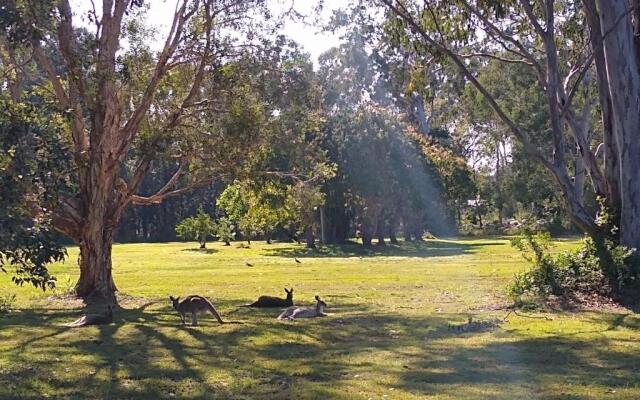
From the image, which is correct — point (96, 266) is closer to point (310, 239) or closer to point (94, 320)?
point (94, 320)

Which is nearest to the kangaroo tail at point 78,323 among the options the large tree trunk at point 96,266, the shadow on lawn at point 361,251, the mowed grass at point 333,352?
the mowed grass at point 333,352

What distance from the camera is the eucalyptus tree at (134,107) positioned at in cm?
1925

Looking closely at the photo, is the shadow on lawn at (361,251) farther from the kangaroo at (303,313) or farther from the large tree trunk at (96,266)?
the kangaroo at (303,313)

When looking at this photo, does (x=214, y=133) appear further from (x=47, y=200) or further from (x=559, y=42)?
(x=47, y=200)

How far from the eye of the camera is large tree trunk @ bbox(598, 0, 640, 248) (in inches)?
712

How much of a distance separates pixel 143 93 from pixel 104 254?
414cm

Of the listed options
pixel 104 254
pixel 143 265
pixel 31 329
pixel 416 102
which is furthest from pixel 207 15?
pixel 416 102

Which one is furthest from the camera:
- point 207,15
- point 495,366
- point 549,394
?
point 207,15

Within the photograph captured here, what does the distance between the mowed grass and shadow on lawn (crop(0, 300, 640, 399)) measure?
2cm

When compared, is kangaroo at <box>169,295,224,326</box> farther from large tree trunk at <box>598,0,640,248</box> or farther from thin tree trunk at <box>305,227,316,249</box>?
thin tree trunk at <box>305,227,316,249</box>

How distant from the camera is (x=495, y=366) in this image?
1105 cm

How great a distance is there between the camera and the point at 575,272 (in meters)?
18.7

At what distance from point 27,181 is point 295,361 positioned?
4497 millimetres

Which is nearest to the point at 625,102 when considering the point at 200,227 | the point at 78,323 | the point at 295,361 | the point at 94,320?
the point at 295,361
